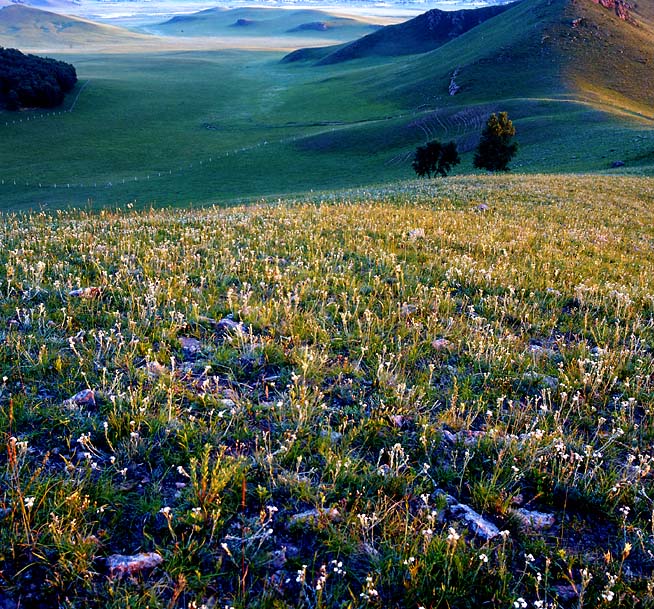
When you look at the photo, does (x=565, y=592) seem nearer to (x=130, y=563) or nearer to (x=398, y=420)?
(x=398, y=420)

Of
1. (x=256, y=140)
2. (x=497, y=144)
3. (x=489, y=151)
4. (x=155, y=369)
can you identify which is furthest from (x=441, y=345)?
(x=256, y=140)

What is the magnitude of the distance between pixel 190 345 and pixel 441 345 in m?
3.19

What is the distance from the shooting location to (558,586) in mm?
3352

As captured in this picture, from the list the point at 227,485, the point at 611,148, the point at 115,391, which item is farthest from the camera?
the point at 611,148

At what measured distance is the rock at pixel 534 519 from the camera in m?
3.81

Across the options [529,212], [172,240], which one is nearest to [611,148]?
[529,212]

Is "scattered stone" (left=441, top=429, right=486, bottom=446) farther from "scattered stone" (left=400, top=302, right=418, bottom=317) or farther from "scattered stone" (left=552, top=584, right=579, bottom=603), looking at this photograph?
"scattered stone" (left=400, top=302, right=418, bottom=317)

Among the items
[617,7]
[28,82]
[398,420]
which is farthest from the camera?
[617,7]

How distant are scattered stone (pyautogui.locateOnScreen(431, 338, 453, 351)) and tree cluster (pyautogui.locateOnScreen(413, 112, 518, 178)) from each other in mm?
50665

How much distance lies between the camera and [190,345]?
5.93 metres

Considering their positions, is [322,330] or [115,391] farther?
[322,330]

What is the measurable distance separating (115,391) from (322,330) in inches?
100

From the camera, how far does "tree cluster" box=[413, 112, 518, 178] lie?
54.4 meters

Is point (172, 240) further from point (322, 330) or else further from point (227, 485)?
point (227, 485)
